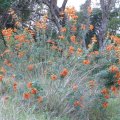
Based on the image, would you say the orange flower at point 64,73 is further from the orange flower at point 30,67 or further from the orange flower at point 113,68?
the orange flower at point 113,68

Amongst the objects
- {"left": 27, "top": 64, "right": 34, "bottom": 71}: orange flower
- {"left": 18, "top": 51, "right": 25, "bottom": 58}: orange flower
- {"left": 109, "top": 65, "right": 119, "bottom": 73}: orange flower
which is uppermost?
{"left": 18, "top": 51, "right": 25, "bottom": 58}: orange flower

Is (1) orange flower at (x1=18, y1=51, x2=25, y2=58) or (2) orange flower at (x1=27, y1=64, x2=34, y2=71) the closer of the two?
(2) orange flower at (x1=27, y1=64, x2=34, y2=71)

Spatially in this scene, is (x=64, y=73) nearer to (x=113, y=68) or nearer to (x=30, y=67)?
(x=30, y=67)

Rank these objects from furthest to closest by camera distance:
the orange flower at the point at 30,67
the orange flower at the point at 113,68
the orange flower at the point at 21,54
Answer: the orange flower at the point at 21,54, the orange flower at the point at 30,67, the orange flower at the point at 113,68

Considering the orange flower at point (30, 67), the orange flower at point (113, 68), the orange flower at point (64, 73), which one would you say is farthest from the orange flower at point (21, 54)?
the orange flower at point (113, 68)

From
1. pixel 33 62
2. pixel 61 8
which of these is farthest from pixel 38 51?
pixel 61 8

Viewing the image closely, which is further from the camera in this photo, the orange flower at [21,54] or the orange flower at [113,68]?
the orange flower at [21,54]

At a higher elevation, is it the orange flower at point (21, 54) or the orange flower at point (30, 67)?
the orange flower at point (21, 54)

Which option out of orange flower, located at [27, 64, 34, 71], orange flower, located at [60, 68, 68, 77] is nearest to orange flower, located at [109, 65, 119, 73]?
orange flower, located at [60, 68, 68, 77]

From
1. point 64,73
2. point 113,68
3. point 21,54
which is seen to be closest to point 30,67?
point 21,54

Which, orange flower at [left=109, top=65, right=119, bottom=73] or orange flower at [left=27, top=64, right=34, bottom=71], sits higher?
orange flower at [left=27, top=64, right=34, bottom=71]

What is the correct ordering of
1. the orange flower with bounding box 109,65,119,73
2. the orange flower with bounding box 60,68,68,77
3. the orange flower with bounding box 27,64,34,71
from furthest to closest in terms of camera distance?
the orange flower with bounding box 27,64,34,71 → the orange flower with bounding box 109,65,119,73 → the orange flower with bounding box 60,68,68,77

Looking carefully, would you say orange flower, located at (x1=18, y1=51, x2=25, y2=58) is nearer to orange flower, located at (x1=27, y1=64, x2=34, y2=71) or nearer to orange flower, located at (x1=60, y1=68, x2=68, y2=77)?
orange flower, located at (x1=27, y1=64, x2=34, y2=71)

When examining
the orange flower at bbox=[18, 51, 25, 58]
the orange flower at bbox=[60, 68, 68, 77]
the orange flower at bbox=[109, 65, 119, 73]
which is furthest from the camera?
the orange flower at bbox=[18, 51, 25, 58]
